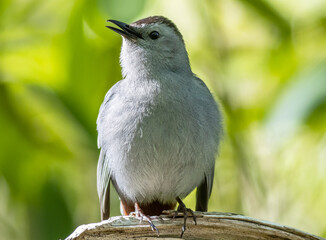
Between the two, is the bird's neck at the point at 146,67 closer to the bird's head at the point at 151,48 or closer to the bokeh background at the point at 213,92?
the bird's head at the point at 151,48

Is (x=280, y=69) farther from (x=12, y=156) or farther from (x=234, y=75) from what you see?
(x=12, y=156)

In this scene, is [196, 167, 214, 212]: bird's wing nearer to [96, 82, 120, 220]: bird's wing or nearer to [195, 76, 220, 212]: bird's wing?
[195, 76, 220, 212]: bird's wing

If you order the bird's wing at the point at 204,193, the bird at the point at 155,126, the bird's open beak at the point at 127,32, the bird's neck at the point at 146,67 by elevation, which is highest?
the bird's open beak at the point at 127,32

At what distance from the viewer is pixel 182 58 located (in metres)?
4.45

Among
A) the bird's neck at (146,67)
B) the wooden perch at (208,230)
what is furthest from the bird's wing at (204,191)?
the wooden perch at (208,230)

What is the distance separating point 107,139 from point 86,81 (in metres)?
0.50

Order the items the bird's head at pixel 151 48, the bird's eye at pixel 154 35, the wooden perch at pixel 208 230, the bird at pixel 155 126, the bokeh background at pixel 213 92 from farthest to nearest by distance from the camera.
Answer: the bird's eye at pixel 154 35 < the bird's head at pixel 151 48 < the bokeh background at pixel 213 92 < the bird at pixel 155 126 < the wooden perch at pixel 208 230

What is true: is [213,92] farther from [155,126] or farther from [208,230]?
[208,230]

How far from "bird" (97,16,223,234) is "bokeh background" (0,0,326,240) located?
0.22 meters

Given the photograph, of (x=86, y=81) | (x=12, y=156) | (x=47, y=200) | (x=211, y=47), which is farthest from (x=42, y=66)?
(x=211, y=47)

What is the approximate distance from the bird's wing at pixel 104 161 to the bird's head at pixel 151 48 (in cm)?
27

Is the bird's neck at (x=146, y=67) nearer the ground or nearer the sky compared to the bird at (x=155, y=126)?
nearer the sky

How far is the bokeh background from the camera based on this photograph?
163 inches

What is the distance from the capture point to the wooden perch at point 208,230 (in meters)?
3.16
